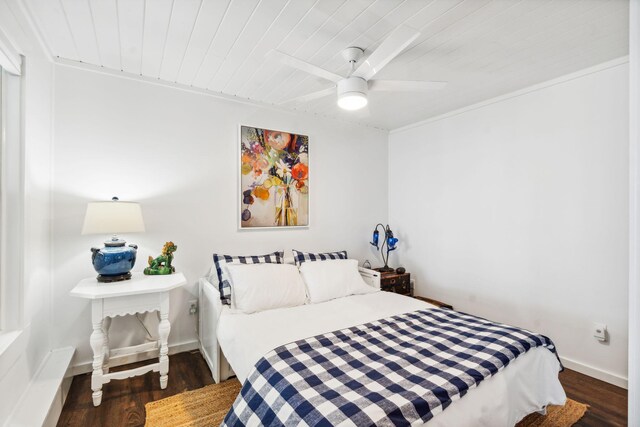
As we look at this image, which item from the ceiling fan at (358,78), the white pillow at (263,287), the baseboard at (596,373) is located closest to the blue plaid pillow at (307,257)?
the white pillow at (263,287)

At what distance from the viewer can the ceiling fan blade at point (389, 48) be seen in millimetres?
1594

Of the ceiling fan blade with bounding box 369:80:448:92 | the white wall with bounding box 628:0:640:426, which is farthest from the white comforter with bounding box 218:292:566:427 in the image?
the ceiling fan blade with bounding box 369:80:448:92

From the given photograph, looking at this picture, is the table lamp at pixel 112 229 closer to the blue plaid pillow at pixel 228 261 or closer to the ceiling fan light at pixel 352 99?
the blue plaid pillow at pixel 228 261

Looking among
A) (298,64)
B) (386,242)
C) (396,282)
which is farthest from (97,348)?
(386,242)

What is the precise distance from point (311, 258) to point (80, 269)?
193 cm

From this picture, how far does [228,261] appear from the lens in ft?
9.23

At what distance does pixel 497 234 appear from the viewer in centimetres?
303

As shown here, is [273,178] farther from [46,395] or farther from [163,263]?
[46,395]

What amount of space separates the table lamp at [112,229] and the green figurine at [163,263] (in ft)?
0.58

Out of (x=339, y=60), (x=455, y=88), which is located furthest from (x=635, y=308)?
(x=455, y=88)

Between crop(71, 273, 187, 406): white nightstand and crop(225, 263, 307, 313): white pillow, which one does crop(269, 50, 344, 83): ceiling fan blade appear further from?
crop(71, 273, 187, 406): white nightstand

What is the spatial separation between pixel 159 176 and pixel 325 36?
70.5 inches

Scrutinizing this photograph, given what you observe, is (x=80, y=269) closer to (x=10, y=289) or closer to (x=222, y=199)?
(x=10, y=289)

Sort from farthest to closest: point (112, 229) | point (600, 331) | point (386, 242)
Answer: point (386, 242) → point (600, 331) → point (112, 229)
